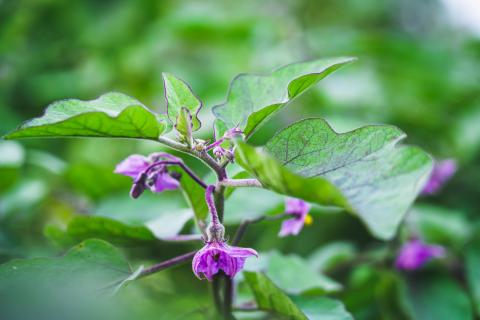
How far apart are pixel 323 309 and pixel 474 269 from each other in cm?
53

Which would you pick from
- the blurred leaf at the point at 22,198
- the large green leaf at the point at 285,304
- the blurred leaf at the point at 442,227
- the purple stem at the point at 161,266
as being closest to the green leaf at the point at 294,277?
the large green leaf at the point at 285,304

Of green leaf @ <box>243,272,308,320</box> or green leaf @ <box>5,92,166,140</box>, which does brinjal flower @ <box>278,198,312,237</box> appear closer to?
green leaf @ <box>243,272,308,320</box>

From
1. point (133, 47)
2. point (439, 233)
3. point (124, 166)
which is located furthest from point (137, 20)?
point (124, 166)

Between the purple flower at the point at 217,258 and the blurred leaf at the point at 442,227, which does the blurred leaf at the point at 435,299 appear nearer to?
the blurred leaf at the point at 442,227

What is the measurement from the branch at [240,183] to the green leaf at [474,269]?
0.68m

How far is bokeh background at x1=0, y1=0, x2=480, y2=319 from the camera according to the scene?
3.96 ft

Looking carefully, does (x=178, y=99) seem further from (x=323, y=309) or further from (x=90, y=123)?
(x=323, y=309)

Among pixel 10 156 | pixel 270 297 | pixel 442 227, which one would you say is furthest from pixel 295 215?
pixel 10 156

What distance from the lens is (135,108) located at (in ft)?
1.97

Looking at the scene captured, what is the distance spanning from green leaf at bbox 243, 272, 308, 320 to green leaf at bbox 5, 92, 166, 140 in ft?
0.87

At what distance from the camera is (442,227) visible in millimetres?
1347

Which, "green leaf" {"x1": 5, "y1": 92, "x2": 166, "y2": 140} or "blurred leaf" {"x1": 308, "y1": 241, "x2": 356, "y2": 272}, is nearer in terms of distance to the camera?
"green leaf" {"x1": 5, "y1": 92, "x2": 166, "y2": 140}

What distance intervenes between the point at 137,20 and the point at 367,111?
115cm

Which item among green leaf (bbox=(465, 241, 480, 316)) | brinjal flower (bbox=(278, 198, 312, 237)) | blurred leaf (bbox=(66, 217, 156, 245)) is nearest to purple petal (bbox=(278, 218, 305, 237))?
brinjal flower (bbox=(278, 198, 312, 237))
